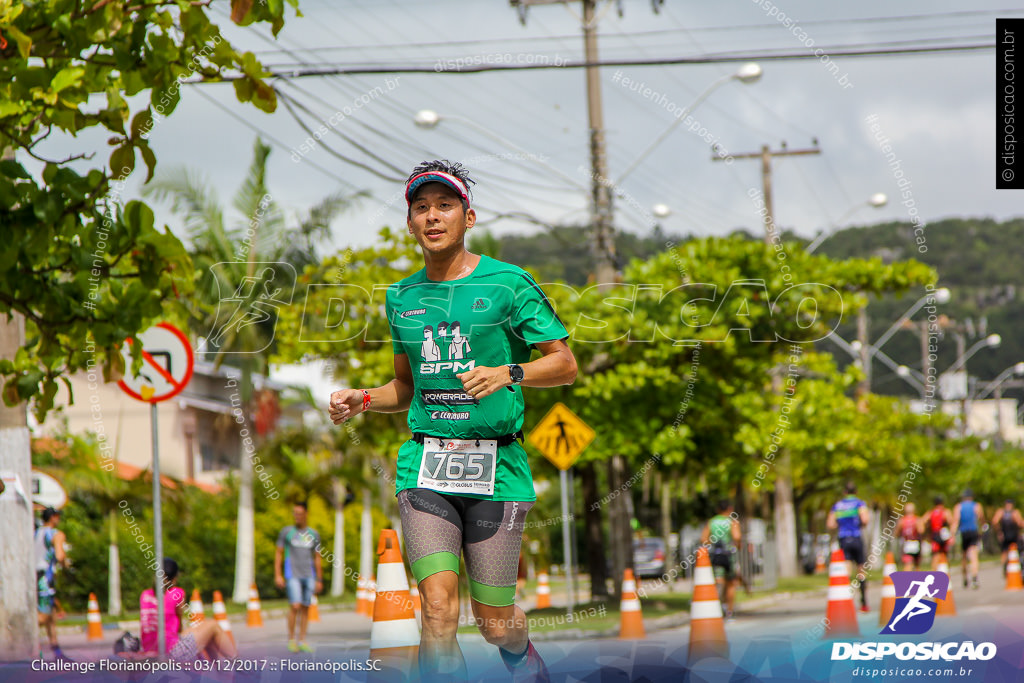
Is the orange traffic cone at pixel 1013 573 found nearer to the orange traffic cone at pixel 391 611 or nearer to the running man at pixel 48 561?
the running man at pixel 48 561

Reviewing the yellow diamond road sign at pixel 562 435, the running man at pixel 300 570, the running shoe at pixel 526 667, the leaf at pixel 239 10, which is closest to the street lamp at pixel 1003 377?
the yellow diamond road sign at pixel 562 435

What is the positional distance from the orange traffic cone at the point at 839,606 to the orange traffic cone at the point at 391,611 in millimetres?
4050

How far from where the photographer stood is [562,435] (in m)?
14.2

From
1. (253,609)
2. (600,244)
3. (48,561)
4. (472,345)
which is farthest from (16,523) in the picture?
(600,244)

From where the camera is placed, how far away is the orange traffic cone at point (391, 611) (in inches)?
186

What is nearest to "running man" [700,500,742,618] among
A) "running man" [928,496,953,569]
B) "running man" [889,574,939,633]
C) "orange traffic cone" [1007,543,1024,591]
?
"running man" [928,496,953,569]

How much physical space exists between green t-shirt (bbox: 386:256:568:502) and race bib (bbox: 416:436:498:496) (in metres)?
0.03

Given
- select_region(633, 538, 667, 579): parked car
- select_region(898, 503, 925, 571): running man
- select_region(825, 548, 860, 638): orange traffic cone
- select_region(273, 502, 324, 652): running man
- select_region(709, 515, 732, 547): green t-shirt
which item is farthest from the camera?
select_region(633, 538, 667, 579): parked car

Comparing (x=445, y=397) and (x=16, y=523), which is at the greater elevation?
(x=445, y=397)

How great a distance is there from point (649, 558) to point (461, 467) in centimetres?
4161

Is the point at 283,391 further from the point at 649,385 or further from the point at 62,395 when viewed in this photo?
the point at 649,385

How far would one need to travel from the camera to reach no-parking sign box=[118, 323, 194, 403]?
7223 mm

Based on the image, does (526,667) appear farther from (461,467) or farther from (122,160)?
(122,160)

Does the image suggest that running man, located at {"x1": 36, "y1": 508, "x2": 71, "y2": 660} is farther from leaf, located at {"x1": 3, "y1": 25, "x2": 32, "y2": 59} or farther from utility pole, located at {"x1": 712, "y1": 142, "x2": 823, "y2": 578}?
utility pole, located at {"x1": 712, "y1": 142, "x2": 823, "y2": 578}
